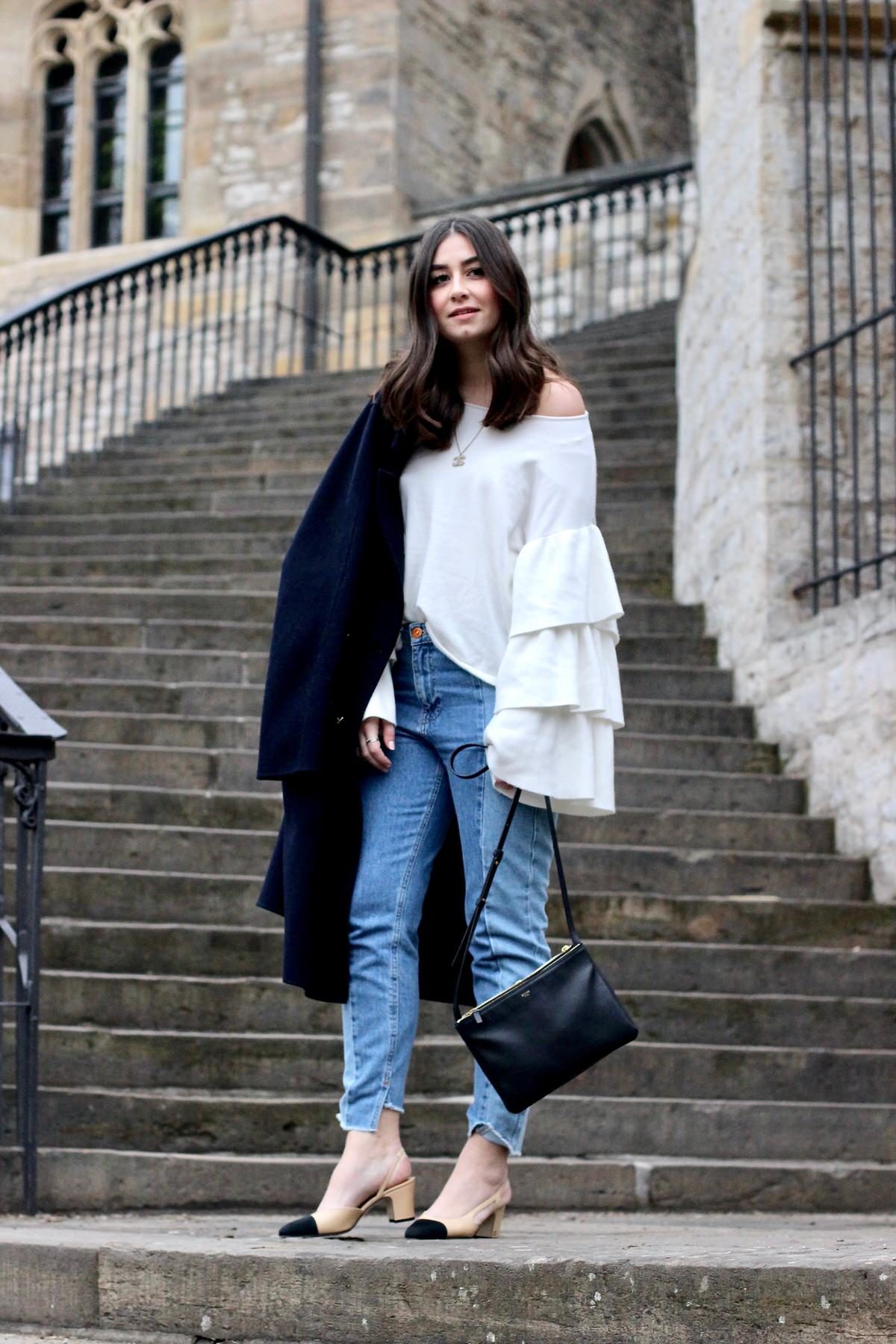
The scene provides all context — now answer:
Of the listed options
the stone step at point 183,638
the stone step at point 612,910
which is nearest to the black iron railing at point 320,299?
the stone step at point 183,638

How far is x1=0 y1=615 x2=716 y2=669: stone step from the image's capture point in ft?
26.8

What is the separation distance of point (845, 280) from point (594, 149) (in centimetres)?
1486

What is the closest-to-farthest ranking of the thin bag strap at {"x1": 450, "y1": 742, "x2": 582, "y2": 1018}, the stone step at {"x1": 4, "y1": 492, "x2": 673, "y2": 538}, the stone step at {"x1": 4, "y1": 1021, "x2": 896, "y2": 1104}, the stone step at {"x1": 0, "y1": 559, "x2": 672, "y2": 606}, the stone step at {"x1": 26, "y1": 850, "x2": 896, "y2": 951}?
the thin bag strap at {"x1": 450, "y1": 742, "x2": 582, "y2": 1018} → the stone step at {"x1": 4, "y1": 1021, "x2": 896, "y2": 1104} → the stone step at {"x1": 26, "y1": 850, "x2": 896, "y2": 951} → the stone step at {"x1": 0, "y1": 559, "x2": 672, "y2": 606} → the stone step at {"x1": 4, "y1": 492, "x2": 673, "y2": 538}

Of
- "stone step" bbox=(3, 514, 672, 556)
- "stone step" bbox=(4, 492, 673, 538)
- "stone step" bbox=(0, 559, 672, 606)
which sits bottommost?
"stone step" bbox=(0, 559, 672, 606)

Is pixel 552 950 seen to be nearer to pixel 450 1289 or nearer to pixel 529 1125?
pixel 529 1125

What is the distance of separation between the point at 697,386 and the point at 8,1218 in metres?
5.84

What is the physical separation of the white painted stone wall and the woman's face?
3.24 meters

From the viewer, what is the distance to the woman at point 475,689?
3178mm

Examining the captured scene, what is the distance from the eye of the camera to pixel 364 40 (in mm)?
17953

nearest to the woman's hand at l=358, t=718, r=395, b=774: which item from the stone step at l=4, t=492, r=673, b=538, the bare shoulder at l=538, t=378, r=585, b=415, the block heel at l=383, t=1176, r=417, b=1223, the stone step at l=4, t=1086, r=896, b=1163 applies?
the bare shoulder at l=538, t=378, r=585, b=415

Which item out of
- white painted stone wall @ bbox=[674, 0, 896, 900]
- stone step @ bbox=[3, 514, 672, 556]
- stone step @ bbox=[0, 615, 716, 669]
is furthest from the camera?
stone step @ bbox=[3, 514, 672, 556]

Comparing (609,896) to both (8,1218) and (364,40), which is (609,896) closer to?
(8,1218)

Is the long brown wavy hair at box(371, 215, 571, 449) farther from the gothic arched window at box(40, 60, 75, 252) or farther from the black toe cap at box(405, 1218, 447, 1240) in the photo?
the gothic arched window at box(40, 60, 75, 252)

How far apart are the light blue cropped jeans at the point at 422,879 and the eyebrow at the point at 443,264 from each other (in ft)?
2.09
